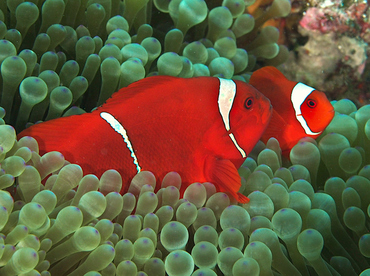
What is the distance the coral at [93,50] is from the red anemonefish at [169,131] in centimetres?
20

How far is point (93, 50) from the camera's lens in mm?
1480

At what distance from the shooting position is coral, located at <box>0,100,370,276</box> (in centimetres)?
85

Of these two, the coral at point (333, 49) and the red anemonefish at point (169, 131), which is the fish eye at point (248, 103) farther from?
the coral at point (333, 49)

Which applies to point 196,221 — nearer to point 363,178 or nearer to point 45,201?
point 45,201

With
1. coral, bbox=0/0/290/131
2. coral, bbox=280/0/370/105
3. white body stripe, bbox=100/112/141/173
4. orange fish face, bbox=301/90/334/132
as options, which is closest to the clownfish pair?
white body stripe, bbox=100/112/141/173

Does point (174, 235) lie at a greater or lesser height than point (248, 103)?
lesser

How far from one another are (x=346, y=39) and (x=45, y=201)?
206 centimetres

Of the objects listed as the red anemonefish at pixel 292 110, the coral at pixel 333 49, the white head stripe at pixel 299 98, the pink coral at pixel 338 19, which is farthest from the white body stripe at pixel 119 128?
the pink coral at pixel 338 19

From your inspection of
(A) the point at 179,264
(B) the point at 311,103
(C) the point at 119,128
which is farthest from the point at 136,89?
(B) the point at 311,103

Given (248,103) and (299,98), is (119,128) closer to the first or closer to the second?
(248,103)

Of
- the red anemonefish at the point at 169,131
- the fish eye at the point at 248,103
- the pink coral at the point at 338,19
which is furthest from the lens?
the pink coral at the point at 338,19

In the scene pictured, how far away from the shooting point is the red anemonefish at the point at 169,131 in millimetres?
1122

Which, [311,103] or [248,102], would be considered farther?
[311,103]

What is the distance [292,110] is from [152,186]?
0.76 meters
